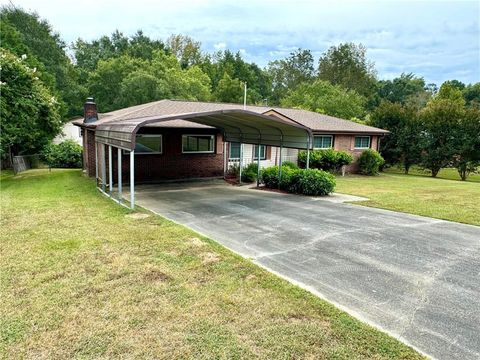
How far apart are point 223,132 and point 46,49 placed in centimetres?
3039

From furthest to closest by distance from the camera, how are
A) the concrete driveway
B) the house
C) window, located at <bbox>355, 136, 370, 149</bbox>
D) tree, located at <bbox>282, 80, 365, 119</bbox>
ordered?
tree, located at <bbox>282, 80, 365, 119</bbox> < window, located at <bbox>355, 136, 370, 149</bbox> < the house < the concrete driveway

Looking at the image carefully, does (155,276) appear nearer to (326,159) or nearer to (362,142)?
(326,159)

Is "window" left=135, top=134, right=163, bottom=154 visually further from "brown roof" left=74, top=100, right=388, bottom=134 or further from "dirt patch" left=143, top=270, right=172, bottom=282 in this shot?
"dirt patch" left=143, top=270, right=172, bottom=282

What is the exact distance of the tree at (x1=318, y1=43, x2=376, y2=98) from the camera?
1980 inches

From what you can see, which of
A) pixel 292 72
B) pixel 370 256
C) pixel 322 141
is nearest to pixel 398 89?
pixel 292 72

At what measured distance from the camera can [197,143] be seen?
1689 centimetres

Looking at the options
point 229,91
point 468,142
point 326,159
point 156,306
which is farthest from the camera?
point 229,91

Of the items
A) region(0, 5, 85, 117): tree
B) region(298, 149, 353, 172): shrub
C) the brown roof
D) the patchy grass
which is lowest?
the patchy grass

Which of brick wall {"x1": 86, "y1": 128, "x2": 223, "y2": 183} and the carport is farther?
brick wall {"x1": 86, "y1": 128, "x2": 223, "y2": 183}

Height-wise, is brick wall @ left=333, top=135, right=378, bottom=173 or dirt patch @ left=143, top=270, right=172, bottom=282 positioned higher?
brick wall @ left=333, top=135, right=378, bottom=173

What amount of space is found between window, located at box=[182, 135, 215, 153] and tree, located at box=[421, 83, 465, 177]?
1561 centimetres

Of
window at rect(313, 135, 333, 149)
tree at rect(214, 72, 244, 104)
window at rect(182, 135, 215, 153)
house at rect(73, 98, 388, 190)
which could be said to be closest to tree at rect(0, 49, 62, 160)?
house at rect(73, 98, 388, 190)

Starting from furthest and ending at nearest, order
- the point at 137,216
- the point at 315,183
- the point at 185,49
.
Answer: the point at 185,49 → the point at 315,183 → the point at 137,216

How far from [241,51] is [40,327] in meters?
58.0
